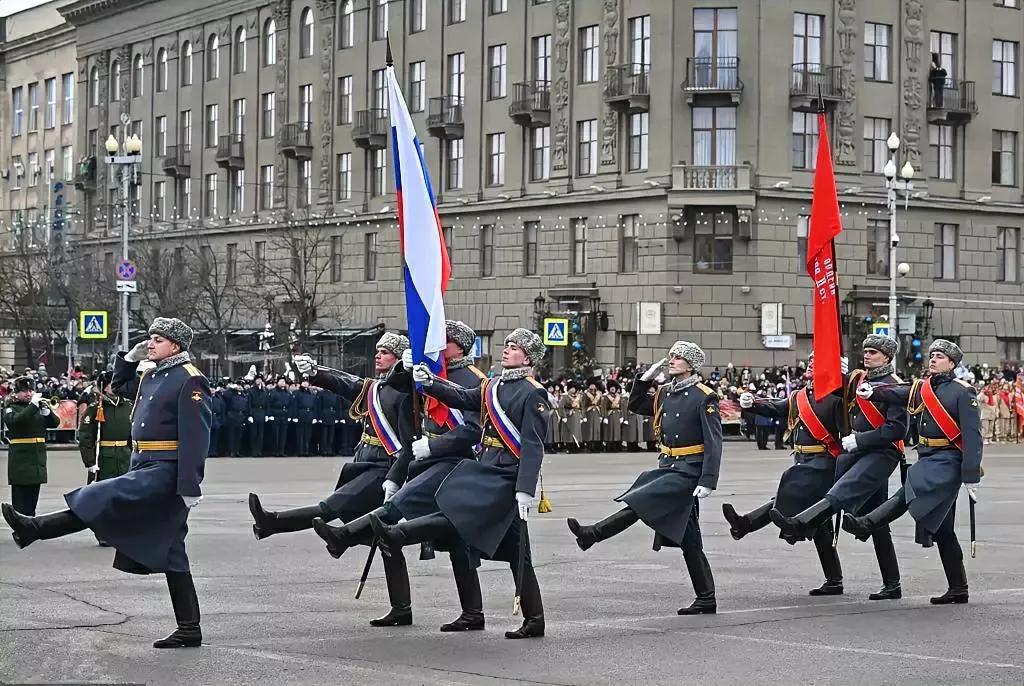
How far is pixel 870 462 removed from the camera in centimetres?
1404

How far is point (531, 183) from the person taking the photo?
57.0 meters

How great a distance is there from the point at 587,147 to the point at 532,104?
2386 mm

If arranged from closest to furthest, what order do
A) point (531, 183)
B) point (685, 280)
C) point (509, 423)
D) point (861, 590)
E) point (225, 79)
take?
point (509, 423) → point (861, 590) → point (685, 280) → point (531, 183) → point (225, 79)

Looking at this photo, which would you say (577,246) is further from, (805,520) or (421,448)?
(421,448)

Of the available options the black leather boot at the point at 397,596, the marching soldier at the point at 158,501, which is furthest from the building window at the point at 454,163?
the marching soldier at the point at 158,501

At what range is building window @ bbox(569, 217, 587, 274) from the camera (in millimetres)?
55094

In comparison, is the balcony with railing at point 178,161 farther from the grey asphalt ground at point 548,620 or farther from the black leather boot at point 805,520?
Result: the black leather boot at point 805,520

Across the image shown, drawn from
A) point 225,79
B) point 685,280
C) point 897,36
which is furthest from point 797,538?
point 225,79

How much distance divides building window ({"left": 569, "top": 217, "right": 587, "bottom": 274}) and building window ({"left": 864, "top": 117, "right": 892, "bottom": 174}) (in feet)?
27.6

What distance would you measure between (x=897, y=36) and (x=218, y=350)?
23.8 meters

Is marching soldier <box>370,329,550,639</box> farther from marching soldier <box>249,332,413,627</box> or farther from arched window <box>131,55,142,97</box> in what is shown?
arched window <box>131,55,142,97</box>

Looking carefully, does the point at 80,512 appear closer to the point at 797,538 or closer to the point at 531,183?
the point at 797,538

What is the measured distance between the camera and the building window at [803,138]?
53031 mm

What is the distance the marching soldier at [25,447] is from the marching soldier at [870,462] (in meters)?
8.48
